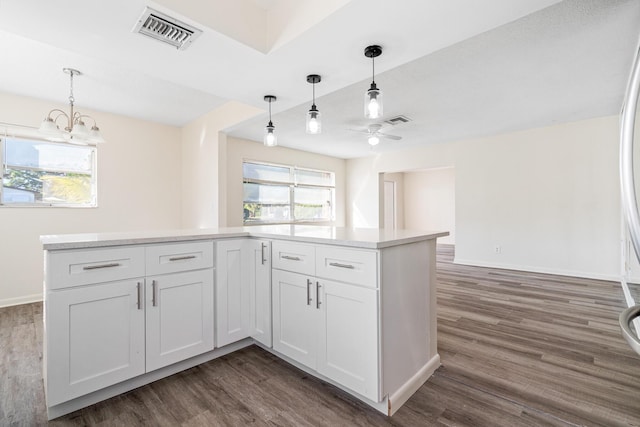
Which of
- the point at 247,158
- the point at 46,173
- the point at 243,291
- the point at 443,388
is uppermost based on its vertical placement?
the point at 247,158

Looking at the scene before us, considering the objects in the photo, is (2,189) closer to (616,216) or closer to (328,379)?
(328,379)

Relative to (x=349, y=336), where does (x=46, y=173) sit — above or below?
above

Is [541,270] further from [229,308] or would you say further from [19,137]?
[19,137]

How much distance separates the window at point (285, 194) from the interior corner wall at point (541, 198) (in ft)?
8.26

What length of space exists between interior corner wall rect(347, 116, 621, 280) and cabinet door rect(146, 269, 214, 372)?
5168mm

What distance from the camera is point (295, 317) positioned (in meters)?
2.00

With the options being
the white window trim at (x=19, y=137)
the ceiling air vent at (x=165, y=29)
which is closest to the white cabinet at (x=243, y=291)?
the ceiling air vent at (x=165, y=29)

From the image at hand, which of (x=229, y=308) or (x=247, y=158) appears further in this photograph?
(x=247, y=158)

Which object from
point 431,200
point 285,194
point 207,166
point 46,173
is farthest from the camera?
point 431,200

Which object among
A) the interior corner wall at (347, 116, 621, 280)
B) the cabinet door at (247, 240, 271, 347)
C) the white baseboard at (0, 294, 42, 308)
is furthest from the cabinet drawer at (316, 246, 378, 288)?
the interior corner wall at (347, 116, 621, 280)

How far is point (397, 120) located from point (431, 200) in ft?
19.3

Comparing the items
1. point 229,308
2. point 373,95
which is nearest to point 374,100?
point 373,95

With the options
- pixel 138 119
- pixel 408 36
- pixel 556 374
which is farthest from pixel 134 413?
pixel 138 119

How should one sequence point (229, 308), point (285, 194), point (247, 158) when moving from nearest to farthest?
point (229, 308) → point (247, 158) → point (285, 194)
